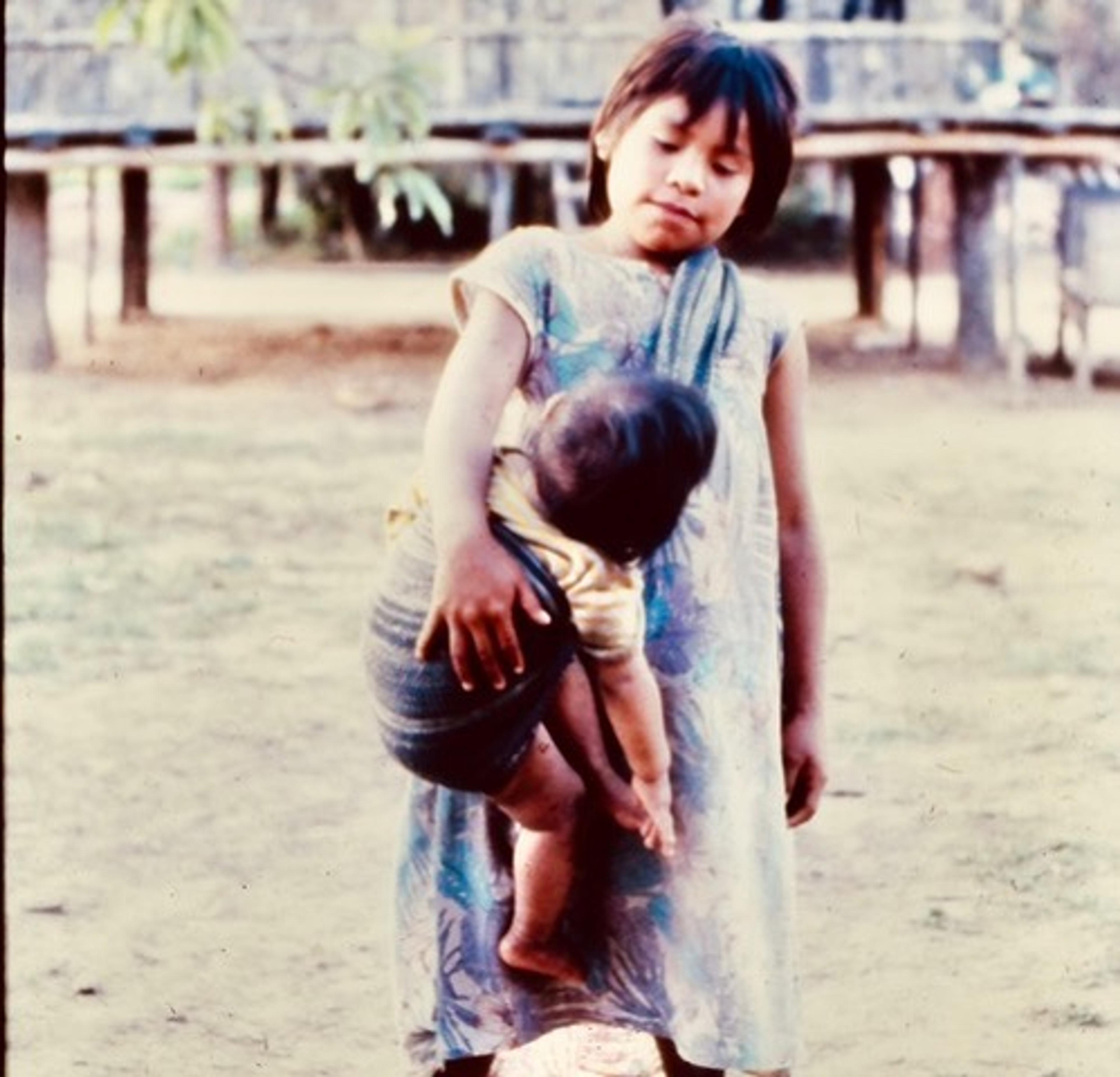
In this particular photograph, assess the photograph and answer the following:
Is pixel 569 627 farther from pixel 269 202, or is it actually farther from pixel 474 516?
pixel 269 202

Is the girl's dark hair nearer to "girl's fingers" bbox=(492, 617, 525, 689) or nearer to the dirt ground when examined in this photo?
"girl's fingers" bbox=(492, 617, 525, 689)

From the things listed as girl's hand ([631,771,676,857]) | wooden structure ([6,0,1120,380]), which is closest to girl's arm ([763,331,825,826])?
girl's hand ([631,771,676,857])

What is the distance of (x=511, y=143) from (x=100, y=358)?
292 cm

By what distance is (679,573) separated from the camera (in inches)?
88.9

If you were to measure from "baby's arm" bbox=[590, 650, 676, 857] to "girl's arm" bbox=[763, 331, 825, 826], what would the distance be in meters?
0.27

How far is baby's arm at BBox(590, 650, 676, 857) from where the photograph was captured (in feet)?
6.90

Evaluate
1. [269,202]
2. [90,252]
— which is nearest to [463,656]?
[90,252]

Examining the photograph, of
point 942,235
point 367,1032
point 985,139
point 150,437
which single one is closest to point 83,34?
point 150,437

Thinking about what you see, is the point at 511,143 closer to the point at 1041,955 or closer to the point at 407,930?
→ the point at 1041,955

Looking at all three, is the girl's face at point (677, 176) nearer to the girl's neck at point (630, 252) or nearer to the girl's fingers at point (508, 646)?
the girl's neck at point (630, 252)

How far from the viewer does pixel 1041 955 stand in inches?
145

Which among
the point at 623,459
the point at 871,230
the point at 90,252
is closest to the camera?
the point at 623,459

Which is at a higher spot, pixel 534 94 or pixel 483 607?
pixel 534 94

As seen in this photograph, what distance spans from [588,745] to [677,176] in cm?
62
